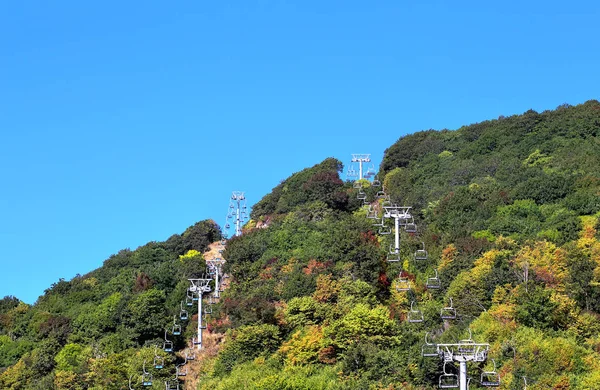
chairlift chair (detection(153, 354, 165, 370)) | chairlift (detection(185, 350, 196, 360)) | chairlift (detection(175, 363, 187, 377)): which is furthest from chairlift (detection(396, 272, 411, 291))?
chairlift chair (detection(153, 354, 165, 370))

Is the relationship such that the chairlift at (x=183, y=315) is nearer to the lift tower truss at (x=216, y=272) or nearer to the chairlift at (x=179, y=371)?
the lift tower truss at (x=216, y=272)

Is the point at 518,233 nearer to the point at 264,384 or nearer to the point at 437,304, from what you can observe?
the point at 437,304

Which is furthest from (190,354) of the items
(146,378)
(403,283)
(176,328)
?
(403,283)

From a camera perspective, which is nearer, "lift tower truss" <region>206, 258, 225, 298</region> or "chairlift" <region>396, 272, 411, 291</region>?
"chairlift" <region>396, 272, 411, 291</region>

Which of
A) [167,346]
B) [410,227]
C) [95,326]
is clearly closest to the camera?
[167,346]

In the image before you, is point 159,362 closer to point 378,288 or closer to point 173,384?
point 173,384

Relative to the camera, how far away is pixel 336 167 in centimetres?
9431

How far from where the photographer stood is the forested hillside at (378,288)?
167 feet

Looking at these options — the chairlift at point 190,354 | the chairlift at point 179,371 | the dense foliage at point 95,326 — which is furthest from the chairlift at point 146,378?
the chairlift at point 190,354

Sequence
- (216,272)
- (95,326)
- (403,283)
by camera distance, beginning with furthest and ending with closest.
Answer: (95,326) → (216,272) → (403,283)

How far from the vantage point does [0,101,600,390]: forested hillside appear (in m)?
50.8

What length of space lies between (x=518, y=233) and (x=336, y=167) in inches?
1225

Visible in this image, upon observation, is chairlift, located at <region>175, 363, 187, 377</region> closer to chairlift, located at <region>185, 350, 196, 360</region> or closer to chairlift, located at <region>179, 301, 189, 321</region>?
chairlift, located at <region>185, 350, 196, 360</region>

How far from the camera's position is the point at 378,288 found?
61281mm
